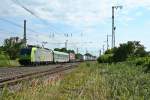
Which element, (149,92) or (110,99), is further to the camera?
(149,92)

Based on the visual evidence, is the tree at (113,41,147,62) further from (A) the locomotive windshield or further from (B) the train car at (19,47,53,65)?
(A) the locomotive windshield

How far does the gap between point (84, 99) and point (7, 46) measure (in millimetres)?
102454

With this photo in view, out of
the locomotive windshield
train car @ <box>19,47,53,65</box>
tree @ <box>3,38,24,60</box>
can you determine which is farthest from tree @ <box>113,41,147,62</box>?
tree @ <box>3,38,24,60</box>

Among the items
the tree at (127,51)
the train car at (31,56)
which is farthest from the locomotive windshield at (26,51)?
the tree at (127,51)

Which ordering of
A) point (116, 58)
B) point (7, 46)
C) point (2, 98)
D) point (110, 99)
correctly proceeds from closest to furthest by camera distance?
point (2, 98) → point (110, 99) → point (116, 58) → point (7, 46)

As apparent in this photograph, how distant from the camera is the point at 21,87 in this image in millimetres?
12258

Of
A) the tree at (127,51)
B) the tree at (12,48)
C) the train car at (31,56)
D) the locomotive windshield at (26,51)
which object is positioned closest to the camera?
the tree at (127,51)

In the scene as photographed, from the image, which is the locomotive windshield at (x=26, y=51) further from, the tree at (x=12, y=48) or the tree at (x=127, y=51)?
the tree at (x=12, y=48)

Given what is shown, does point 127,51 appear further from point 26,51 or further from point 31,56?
point 26,51

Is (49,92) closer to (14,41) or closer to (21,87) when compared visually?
(21,87)

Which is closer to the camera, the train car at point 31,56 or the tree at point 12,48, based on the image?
the train car at point 31,56

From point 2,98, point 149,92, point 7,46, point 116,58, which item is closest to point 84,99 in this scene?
point 2,98

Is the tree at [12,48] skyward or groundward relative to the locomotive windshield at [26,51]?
skyward

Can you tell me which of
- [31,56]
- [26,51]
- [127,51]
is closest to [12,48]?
[26,51]
